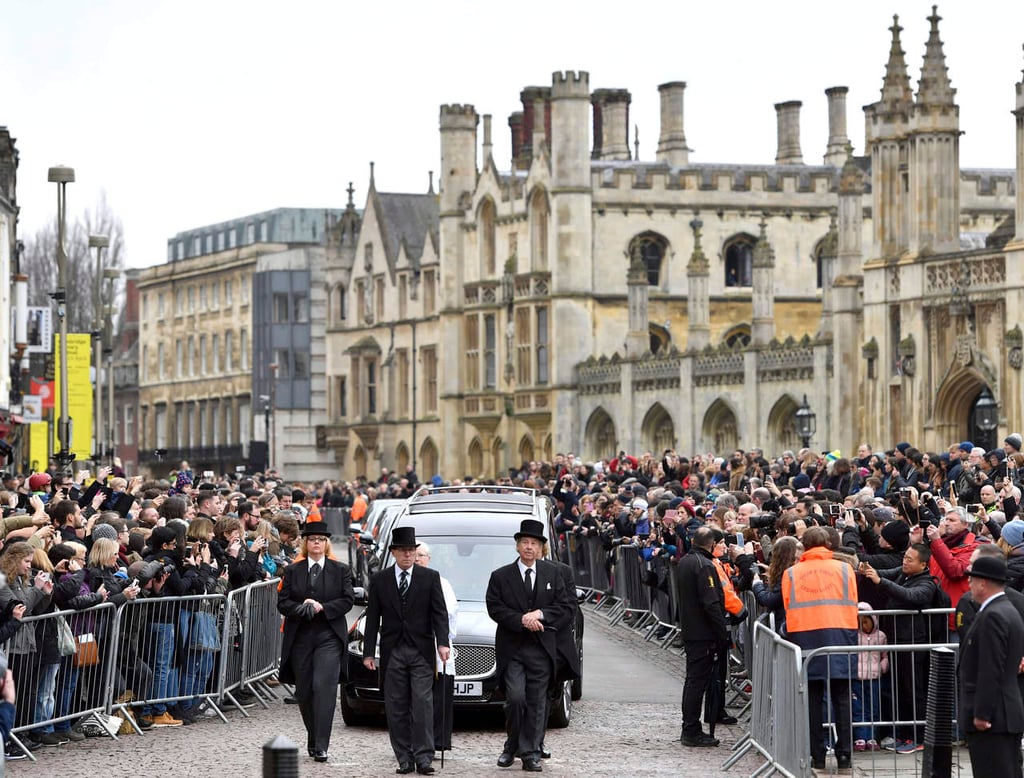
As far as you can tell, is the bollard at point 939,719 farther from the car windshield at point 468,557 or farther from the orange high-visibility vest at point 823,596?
the car windshield at point 468,557

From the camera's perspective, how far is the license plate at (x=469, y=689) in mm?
17297

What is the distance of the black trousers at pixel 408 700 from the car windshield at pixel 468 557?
300 cm

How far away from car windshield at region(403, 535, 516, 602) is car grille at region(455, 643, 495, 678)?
1015 mm

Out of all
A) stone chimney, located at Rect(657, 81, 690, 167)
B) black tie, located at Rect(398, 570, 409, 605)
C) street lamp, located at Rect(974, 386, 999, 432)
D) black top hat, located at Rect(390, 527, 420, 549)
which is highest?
stone chimney, located at Rect(657, 81, 690, 167)

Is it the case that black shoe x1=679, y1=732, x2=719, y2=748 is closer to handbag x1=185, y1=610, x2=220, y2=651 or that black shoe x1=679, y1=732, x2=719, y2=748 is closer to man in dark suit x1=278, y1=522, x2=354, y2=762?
man in dark suit x1=278, y1=522, x2=354, y2=762

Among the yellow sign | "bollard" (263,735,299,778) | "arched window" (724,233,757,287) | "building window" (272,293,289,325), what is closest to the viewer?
"bollard" (263,735,299,778)

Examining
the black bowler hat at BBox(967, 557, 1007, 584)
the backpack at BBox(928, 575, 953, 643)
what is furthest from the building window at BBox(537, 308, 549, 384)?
the black bowler hat at BBox(967, 557, 1007, 584)

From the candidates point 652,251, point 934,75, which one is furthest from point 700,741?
point 652,251

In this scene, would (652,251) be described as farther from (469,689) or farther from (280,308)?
(469,689)

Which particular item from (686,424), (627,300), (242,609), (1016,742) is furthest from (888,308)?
(1016,742)

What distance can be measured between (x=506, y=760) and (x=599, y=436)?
163ft

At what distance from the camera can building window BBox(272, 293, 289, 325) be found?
88869 millimetres

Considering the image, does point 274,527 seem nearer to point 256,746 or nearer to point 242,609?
point 242,609

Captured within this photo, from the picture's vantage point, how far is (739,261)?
67562 millimetres
